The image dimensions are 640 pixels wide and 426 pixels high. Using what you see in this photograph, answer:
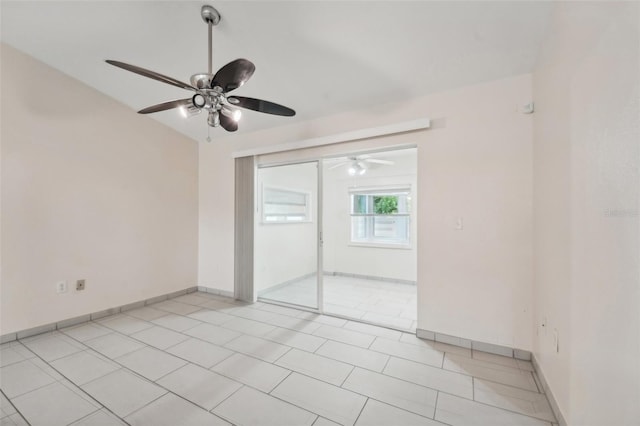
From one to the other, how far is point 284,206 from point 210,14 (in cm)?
305

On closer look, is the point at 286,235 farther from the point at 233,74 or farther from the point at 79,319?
the point at 233,74

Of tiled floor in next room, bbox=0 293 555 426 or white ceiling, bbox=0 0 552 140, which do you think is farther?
white ceiling, bbox=0 0 552 140

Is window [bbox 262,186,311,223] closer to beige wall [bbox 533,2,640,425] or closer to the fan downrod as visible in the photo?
→ the fan downrod

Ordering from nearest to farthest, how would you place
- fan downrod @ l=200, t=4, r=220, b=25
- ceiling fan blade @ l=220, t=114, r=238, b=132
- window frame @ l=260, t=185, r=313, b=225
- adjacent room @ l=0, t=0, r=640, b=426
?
adjacent room @ l=0, t=0, r=640, b=426 < fan downrod @ l=200, t=4, r=220, b=25 < ceiling fan blade @ l=220, t=114, r=238, b=132 < window frame @ l=260, t=185, r=313, b=225

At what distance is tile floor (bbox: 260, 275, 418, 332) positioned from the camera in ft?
10.7

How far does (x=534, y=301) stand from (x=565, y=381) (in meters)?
0.83

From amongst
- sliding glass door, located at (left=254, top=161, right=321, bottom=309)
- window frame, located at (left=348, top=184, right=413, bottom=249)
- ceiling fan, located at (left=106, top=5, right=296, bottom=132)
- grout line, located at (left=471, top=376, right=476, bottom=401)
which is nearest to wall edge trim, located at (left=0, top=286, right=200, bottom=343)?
sliding glass door, located at (left=254, top=161, right=321, bottom=309)

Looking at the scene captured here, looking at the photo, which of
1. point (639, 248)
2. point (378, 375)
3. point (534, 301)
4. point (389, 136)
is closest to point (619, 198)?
point (639, 248)

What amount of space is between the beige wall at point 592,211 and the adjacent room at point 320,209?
1 centimetres

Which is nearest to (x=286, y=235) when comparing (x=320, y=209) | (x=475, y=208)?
(x=320, y=209)

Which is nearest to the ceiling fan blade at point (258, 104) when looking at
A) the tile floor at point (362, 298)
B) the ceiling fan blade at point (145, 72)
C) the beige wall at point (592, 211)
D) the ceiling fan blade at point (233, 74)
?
the ceiling fan blade at point (233, 74)

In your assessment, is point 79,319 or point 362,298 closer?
point 79,319

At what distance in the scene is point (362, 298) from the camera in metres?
4.02

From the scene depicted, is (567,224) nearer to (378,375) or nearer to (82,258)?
(378,375)
